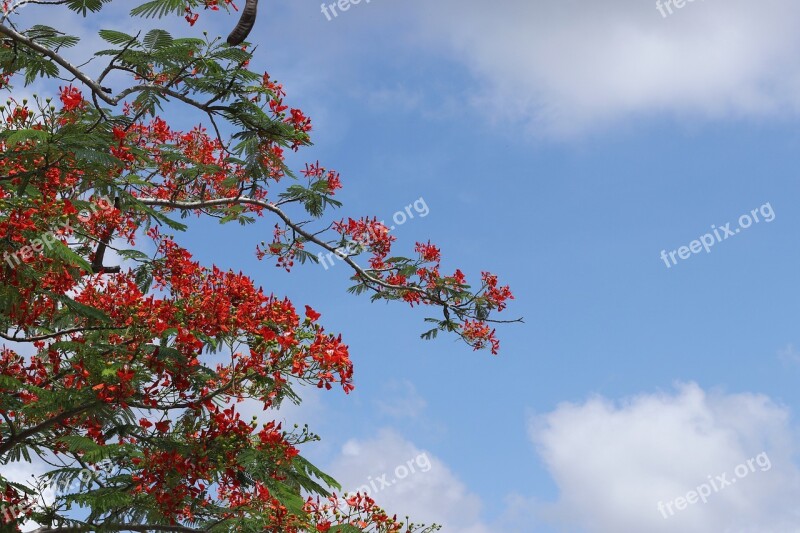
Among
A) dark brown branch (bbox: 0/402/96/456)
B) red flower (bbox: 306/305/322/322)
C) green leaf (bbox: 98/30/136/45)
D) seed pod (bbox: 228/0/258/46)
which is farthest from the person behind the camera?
seed pod (bbox: 228/0/258/46)

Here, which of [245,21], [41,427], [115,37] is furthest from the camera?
[245,21]

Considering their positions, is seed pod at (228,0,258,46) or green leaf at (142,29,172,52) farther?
seed pod at (228,0,258,46)

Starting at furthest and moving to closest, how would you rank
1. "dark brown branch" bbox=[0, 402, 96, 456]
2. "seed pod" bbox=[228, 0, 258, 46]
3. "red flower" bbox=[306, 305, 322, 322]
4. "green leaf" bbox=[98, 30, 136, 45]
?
1. "seed pod" bbox=[228, 0, 258, 46]
2. "green leaf" bbox=[98, 30, 136, 45]
3. "dark brown branch" bbox=[0, 402, 96, 456]
4. "red flower" bbox=[306, 305, 322, 322]

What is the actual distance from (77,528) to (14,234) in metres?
2.78

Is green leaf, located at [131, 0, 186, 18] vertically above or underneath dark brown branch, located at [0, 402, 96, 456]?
above

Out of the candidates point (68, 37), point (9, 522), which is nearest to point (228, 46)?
point (68, 37)

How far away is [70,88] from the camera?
8.99m

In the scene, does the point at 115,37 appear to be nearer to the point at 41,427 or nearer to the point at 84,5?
the point at 84,5

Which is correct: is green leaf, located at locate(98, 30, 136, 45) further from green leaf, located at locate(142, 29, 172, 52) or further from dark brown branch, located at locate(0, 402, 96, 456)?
dark brown branch, located at locate(0, 402, 96, 456)

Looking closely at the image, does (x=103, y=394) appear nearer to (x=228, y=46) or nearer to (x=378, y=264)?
(x=228, y=46)

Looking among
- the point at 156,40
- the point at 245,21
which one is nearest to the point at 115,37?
the point at 156,40

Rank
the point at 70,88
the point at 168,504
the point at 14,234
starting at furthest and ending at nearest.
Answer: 1. the point at 70,88
2. the point at 168,504
3. the point at 14,234

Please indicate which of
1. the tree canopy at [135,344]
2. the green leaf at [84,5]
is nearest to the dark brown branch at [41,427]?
the tree canopy at [135,344]

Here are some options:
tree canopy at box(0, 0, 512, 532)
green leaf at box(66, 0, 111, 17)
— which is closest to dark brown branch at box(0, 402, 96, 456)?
tree canopy at box(0, 0, 512, 532)
